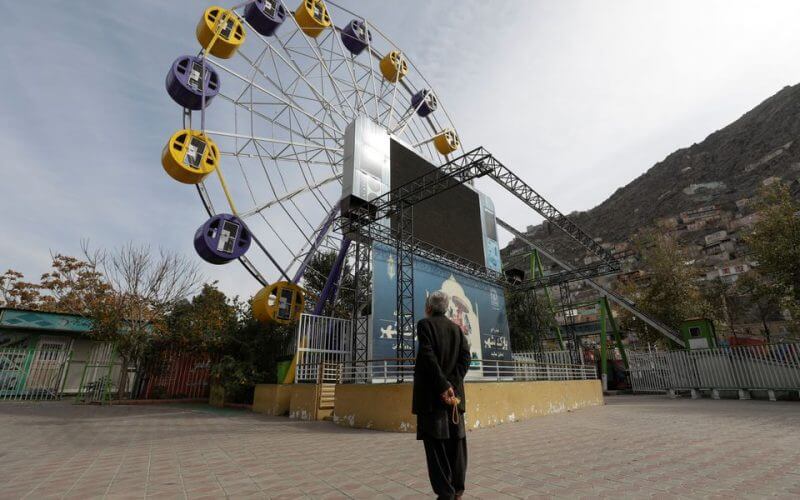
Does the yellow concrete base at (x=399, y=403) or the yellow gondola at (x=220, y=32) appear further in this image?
the yellow gondola at (x=220, y=32)

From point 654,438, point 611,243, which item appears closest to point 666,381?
point 654,438

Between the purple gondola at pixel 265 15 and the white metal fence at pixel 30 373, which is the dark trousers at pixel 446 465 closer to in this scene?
the purple gondola at pixel 265 15

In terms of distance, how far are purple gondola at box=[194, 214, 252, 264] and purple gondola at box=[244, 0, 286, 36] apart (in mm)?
7691

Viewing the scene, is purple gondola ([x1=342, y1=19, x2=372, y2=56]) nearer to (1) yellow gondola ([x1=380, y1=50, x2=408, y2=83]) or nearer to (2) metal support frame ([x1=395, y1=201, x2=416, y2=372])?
(1) yellow gondola ([x1=380, y1=50, x2=408, y2=83])

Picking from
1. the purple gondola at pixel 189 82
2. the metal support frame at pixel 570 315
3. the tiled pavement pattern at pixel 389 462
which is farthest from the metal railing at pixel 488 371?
the purple gondola at pixel 189 82

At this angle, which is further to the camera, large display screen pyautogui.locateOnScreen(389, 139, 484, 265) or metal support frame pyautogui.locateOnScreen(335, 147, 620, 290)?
large display screen pyautogui.locateOnScreen(389, 139, 484, 265)

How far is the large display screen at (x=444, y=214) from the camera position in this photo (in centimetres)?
1431

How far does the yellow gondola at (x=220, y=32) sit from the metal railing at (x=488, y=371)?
1105 centimetres

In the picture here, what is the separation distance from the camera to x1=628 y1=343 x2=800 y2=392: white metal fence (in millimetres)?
11414

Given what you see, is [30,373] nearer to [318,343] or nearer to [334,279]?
[318,343]

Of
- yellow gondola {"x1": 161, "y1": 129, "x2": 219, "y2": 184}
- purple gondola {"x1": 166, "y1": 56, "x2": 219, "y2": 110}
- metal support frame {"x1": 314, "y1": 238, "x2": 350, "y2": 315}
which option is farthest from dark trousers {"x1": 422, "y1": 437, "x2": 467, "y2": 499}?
purple gondola {"x1": 166, "y1": 56, "x2": 219, "y2": 110}

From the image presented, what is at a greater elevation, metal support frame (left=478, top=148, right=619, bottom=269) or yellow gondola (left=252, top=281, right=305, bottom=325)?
metal support frame (left=478, top=148, right=619, bottom=269)

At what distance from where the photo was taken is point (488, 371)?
8516 millimetres

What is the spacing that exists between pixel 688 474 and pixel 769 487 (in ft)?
1.80
